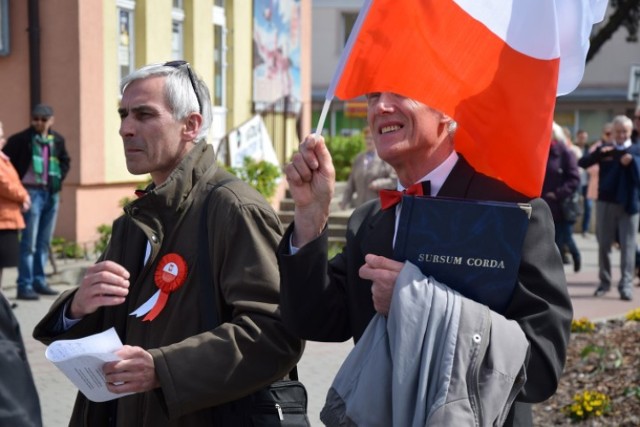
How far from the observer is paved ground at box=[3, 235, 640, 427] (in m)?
7.33

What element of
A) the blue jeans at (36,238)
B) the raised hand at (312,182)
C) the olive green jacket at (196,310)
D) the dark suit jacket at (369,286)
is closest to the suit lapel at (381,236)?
the dark suit jacket at (369,286)

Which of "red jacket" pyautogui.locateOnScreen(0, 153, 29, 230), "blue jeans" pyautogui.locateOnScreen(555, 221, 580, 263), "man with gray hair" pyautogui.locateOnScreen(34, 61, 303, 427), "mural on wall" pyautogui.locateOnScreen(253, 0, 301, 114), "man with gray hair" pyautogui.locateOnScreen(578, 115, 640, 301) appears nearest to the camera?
"man with gray hair" pyautogui.locateOnScreen(34, 61, 303, 427)

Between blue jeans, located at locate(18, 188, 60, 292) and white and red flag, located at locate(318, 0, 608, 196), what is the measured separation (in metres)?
8.49

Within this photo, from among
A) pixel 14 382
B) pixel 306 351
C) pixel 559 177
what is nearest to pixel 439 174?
pixel 14 382

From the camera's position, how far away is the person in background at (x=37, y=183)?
1112 cm

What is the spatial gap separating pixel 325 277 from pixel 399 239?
35 centimetres

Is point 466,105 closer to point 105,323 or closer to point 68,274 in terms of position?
point 105,323

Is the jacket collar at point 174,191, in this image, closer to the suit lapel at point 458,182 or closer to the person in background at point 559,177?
the suit lapel at point 458,182

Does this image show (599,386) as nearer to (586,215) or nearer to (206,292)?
(206,292)

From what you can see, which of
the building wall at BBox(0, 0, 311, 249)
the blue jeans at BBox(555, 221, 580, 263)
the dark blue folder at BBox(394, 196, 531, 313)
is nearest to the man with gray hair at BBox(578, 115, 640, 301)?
the blue jeans at BBox(555, 221, 580, 263)

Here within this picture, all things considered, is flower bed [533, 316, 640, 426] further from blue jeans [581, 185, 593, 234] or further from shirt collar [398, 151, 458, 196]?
blue jeans [581, 185, 593, 234]

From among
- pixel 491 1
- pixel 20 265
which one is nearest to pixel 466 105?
pixel 491 1

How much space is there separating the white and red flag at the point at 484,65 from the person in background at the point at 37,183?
334 inches

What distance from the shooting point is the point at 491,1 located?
2986 mm
